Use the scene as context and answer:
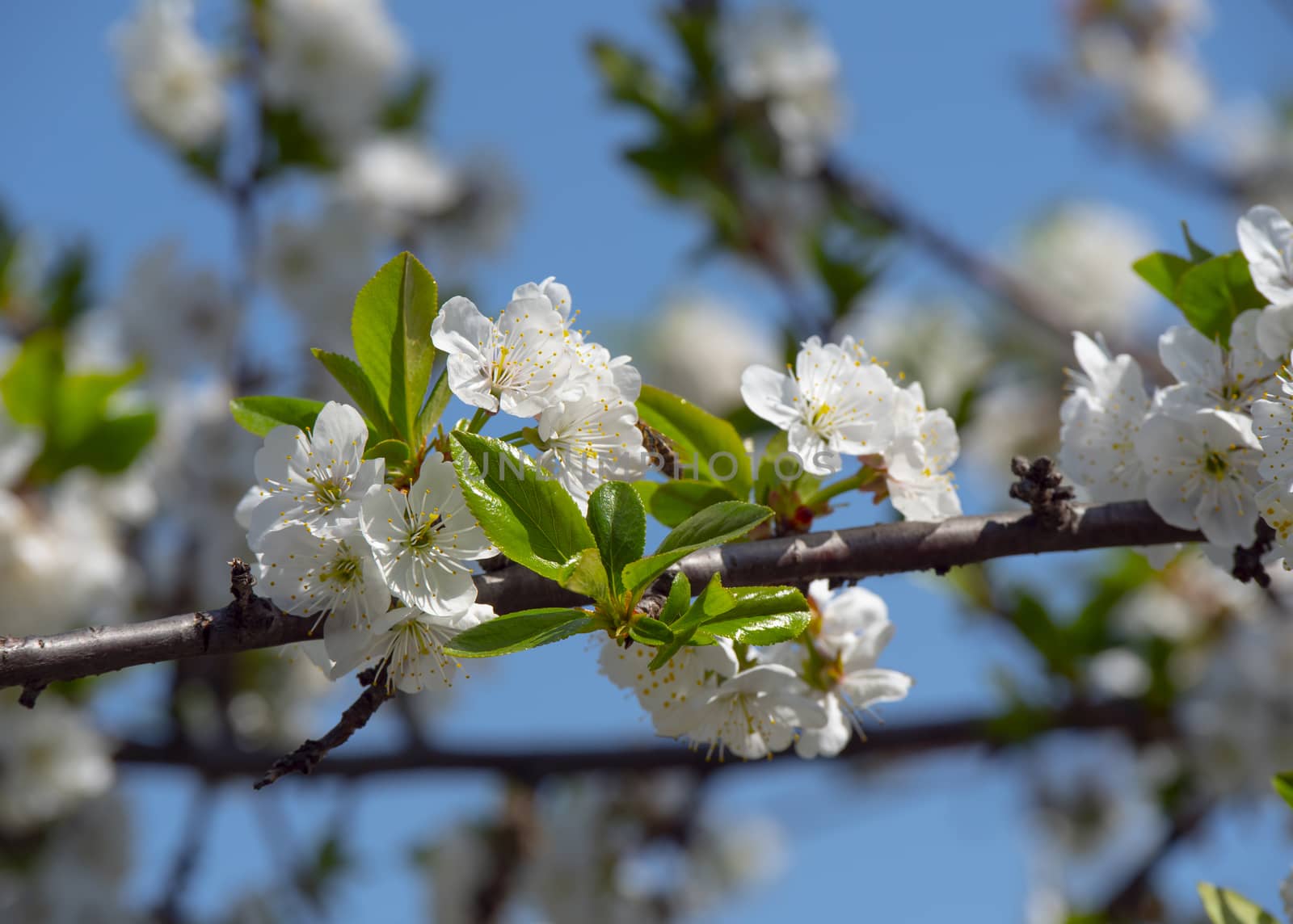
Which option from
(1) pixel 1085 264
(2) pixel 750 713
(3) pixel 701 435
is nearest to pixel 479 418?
(3) pixel 701 435

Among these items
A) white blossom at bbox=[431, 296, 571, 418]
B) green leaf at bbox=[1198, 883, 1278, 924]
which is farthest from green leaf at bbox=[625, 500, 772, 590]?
green leaf at bbox=[1198, 883, 1278, 924]

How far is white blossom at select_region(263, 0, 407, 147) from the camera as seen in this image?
15.1 ft

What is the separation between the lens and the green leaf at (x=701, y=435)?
55.0 inches

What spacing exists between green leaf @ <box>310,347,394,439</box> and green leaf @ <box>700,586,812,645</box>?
45cm

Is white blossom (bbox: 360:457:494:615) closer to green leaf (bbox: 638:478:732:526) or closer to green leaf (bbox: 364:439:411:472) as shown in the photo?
green leaf (bbox: 364:439:411:472)

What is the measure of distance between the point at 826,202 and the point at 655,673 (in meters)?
3.27

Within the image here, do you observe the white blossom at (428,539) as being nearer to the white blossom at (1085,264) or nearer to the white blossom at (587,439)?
the white blossom at (587,439)

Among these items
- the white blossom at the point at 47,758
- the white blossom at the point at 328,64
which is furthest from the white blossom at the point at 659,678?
the white blossom at the point at 328,64

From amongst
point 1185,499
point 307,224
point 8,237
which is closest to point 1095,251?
point 307,224

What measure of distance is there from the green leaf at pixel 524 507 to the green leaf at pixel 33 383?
2.29 metres

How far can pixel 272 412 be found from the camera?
1.36 meters

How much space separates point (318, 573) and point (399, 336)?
0.94 feet

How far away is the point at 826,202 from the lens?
14.2 feet

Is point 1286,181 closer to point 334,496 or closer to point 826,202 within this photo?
point 826,202
